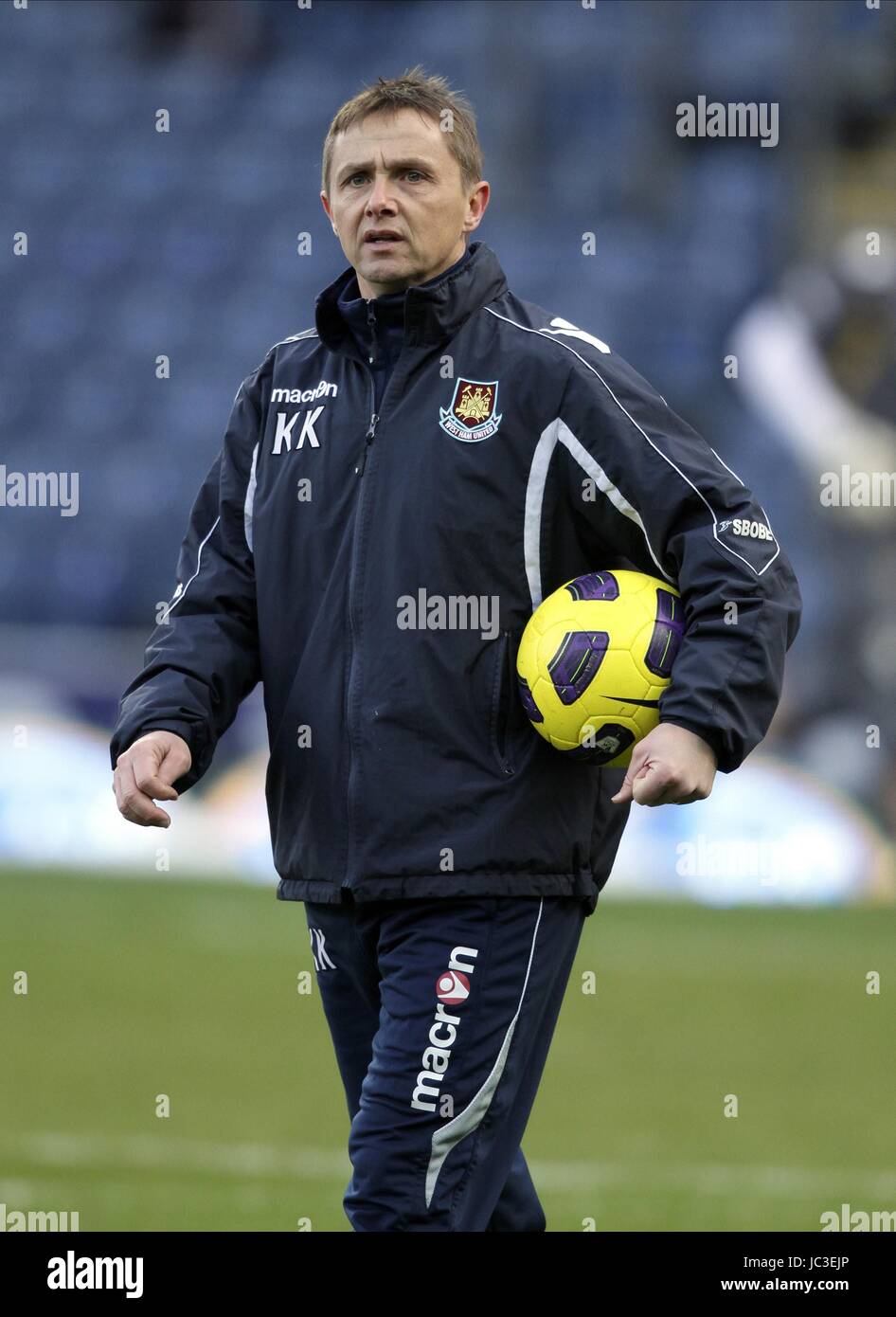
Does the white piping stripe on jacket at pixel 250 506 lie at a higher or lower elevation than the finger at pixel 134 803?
higher

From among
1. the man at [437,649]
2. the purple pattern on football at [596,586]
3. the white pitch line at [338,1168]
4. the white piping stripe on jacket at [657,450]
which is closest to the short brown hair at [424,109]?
the man at [437,649]

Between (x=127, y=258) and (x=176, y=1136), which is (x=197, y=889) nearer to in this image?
(x=176, y=1136)

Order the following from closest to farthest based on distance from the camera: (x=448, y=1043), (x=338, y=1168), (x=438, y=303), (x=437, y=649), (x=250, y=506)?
1. (x=448, y=1043)
2. (x=437, y=649)
3. (x=438, y=303)
4. (x=250, y=506)
5. (x=338, y=1168)

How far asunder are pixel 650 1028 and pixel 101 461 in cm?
938

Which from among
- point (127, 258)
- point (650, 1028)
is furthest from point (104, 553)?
point (650, 1028)

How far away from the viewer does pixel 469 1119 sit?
3.07m

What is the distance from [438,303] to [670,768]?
935 mm

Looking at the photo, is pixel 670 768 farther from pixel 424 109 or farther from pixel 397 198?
pixel 424 109

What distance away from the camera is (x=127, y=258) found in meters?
17.3

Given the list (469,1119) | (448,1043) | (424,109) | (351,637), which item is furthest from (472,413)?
(469,1119)

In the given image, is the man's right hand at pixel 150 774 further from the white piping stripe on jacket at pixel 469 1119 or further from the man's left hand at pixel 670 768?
the man's left hand at pixel 670 768

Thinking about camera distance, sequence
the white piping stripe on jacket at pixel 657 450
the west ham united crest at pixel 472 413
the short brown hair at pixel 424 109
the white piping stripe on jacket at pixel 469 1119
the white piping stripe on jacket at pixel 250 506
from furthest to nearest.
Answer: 1. the white piping stripe on jacket at pixel 250 506
2. the short brown hair at pixel 424 109
3. the west ham united crest at pixel 472 413
4. the white piping stripe on jacket at pixel 657 450
5. the white piping stripe on jacket at pixel 469 1119

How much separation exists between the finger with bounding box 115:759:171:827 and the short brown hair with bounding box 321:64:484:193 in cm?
110

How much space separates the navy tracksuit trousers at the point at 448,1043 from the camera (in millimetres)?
3025
